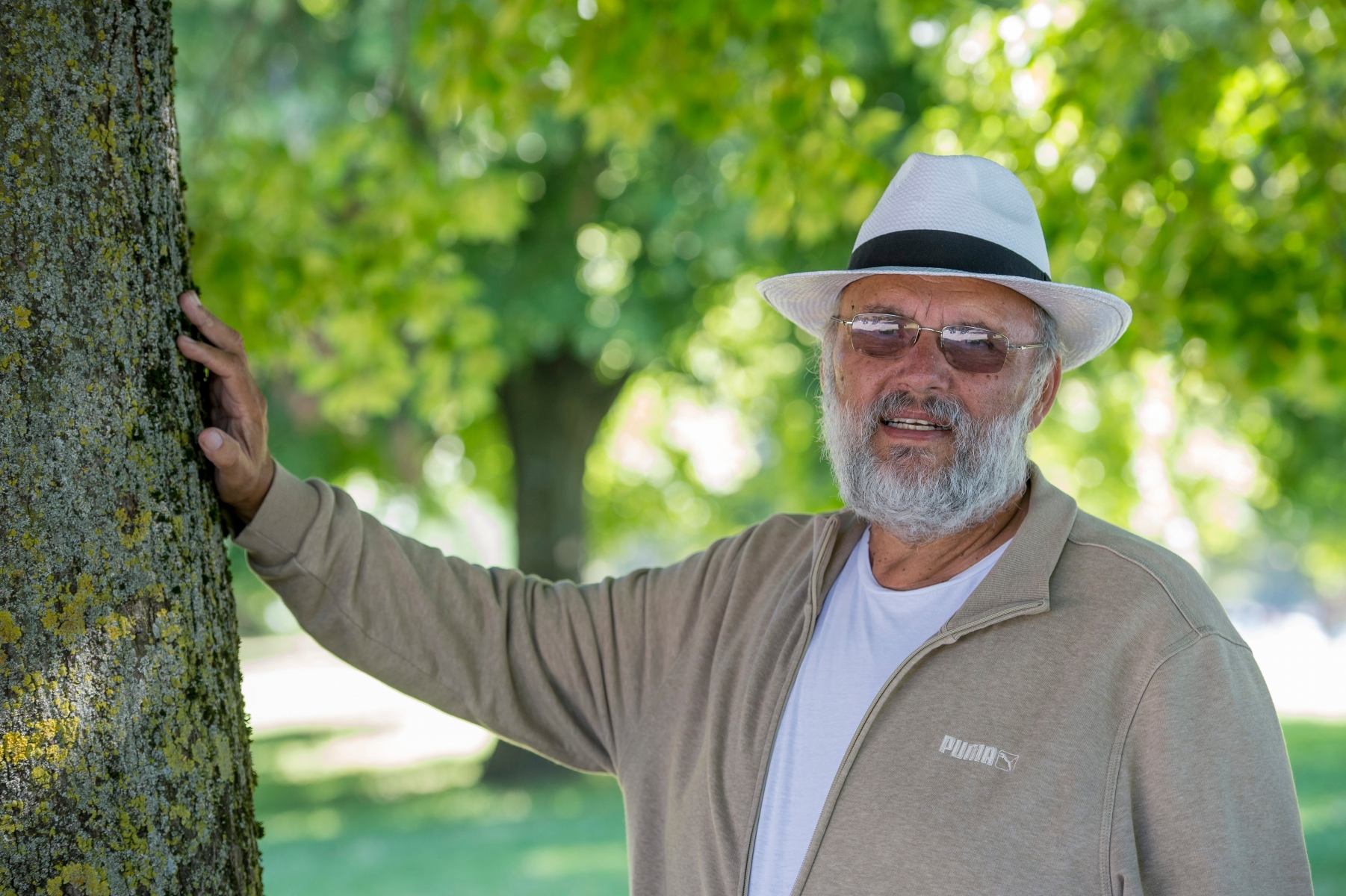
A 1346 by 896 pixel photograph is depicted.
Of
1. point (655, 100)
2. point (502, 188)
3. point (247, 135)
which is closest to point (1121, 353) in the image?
point (655, 100)

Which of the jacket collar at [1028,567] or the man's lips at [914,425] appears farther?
the man's lips at [914,425]

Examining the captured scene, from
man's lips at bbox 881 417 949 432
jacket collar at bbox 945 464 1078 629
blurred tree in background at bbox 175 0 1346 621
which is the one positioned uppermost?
blurred tree in background at bbox 175 0 1346 621

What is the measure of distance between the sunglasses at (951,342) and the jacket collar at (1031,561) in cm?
25

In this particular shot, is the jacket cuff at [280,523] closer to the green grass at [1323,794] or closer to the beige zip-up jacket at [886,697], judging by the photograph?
the beige zip-up jacket at [886,697]

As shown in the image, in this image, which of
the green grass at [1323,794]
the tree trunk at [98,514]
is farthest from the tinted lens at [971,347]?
the green grass at [1323,794]

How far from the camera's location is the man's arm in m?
2.35

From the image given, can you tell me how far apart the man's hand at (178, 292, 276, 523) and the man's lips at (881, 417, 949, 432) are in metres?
1.19

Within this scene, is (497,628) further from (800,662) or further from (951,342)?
(951,342)

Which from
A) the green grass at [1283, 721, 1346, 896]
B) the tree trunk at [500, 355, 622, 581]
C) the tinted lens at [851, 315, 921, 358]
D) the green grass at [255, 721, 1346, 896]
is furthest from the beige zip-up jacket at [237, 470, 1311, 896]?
the tree trunk at [500, 355, 622, 581]

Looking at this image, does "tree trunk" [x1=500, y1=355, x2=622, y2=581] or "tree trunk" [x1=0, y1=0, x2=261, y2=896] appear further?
"tree trunk" [x1=500, y1=355, x2=622, y2=581]

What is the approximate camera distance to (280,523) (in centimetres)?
227

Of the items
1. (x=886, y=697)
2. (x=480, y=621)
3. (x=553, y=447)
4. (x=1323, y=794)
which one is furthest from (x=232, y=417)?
(x=1323, y=794)

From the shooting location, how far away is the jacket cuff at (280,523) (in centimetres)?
224

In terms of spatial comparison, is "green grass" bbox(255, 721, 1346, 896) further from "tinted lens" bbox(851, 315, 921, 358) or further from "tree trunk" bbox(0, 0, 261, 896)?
"tree trunk" bbox(0, 0, 261, 896)
